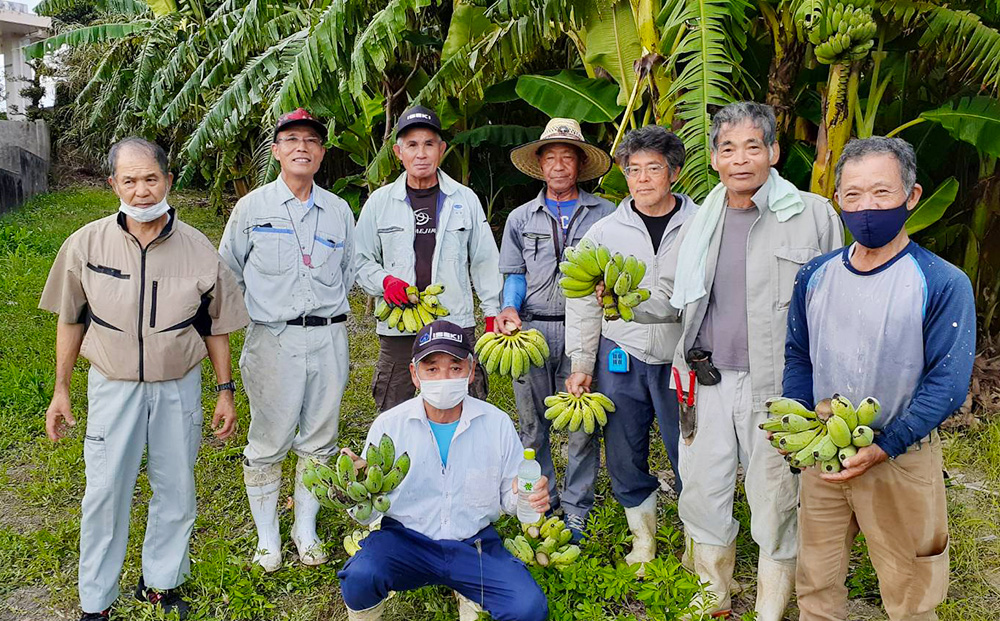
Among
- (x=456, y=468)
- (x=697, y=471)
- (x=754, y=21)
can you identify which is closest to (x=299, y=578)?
(x=456, y=468)

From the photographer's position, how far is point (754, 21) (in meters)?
5.63

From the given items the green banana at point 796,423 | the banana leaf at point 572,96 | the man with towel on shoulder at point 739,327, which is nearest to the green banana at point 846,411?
the green banana at point 796,423

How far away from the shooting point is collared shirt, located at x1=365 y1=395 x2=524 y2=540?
294 cm

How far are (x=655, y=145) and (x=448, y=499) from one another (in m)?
1.71

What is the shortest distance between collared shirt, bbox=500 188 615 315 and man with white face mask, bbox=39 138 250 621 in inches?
60.4

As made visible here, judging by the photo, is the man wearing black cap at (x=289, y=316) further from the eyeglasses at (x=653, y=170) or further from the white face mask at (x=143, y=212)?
the eyeglasses at (x=653, y=170)

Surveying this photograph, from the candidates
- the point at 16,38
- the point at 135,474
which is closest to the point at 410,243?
the point at 135,474

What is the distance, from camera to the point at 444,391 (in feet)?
9.47

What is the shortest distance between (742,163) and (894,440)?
1.11 meters

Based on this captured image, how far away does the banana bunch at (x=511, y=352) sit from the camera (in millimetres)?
3344

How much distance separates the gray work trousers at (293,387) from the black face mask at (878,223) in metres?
2.32

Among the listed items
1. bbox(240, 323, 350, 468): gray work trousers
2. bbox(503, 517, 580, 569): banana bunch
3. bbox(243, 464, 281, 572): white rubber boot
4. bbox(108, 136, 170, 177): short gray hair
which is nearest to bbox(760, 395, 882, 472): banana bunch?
bbox(503, 517, 580, 569): banana bunch

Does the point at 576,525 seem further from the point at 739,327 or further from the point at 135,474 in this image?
the point at 135,474

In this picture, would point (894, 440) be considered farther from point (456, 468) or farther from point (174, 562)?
point (174, 562)
